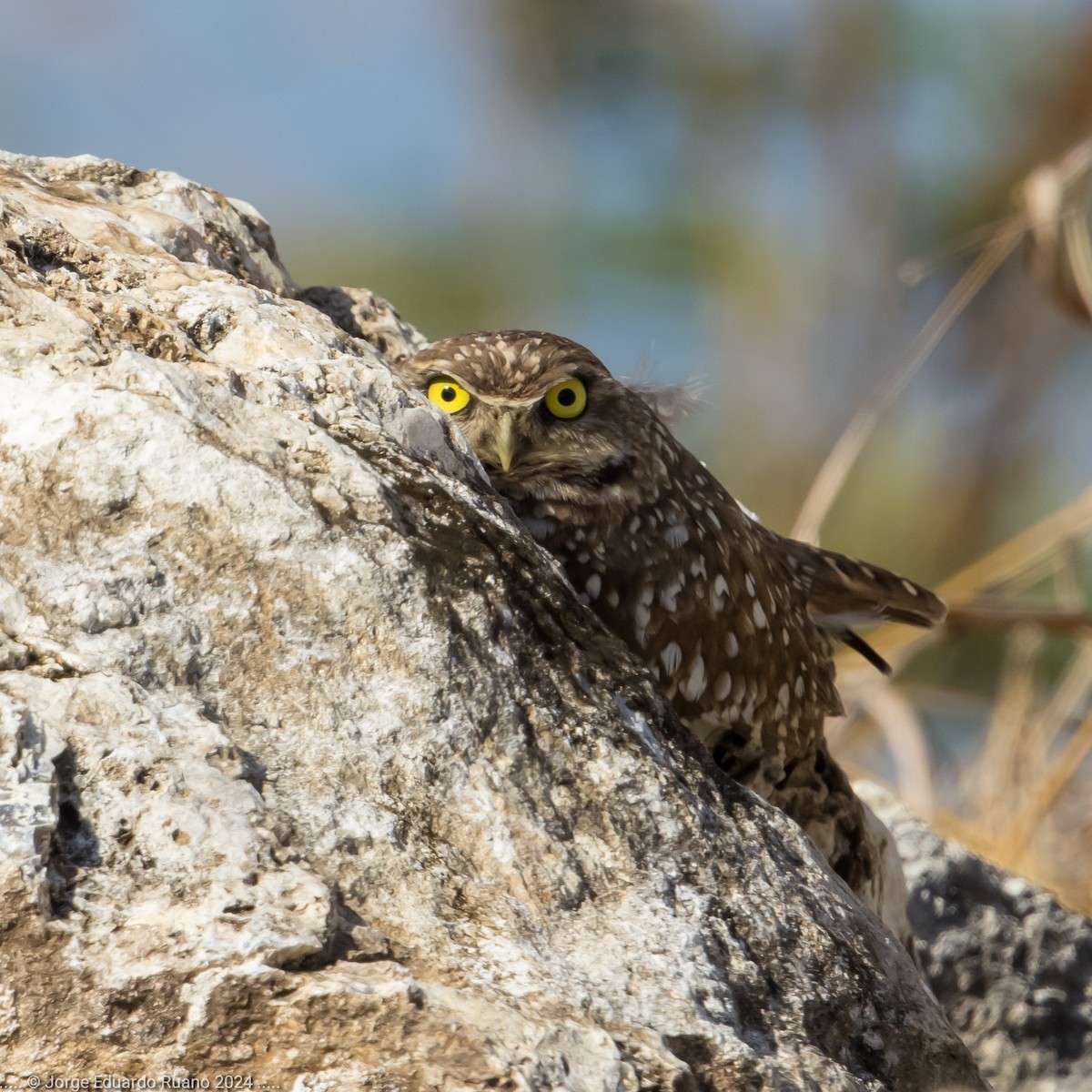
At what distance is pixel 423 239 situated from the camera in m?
16.5

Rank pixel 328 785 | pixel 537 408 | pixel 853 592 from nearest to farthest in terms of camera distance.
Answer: pixel 328 785
pixel 537 408
pixel 853 592

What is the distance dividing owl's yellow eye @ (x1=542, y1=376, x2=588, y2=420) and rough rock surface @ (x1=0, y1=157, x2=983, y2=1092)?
2.23 ft

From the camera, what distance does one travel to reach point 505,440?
8.30 ft

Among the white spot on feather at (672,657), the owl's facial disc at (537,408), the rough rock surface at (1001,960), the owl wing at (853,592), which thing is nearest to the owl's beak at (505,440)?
the owl's facial disc at (537,408)

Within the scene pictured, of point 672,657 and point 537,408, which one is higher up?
point 537,408

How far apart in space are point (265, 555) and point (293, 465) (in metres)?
0.15

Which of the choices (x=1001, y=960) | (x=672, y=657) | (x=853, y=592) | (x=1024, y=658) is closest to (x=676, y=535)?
(x=672, y=657)

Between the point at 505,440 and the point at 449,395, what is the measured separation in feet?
0.59

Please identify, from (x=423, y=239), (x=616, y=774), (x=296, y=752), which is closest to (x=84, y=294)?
(x=296, y=752)

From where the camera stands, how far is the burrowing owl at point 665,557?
234cm

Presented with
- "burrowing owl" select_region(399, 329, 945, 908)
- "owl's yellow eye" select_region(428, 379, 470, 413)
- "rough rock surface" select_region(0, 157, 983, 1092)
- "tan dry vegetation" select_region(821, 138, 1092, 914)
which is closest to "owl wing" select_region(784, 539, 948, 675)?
"burrowing owl" select_region(399, 329, 945, 908)

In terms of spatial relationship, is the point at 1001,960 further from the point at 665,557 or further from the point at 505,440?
the point at 505,440

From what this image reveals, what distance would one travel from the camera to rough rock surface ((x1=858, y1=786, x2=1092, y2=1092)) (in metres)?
3.29

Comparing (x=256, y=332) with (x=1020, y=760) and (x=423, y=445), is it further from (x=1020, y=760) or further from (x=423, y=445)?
(x=1020, y=760)
